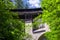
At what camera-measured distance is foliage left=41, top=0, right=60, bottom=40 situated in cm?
1437

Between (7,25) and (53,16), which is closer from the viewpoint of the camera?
(7,25)

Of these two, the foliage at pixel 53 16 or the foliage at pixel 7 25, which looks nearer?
the foliage at pixel 7 25

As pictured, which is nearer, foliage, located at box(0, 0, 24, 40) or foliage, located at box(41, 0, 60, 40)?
foliage, located at box(0, 0, 24, 40)

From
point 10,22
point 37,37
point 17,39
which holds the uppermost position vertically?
point 10,22

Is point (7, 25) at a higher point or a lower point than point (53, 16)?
lower

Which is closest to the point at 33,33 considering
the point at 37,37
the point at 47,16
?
the point at 37,37

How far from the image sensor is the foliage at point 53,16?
14.4m

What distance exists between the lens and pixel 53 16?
14484mm

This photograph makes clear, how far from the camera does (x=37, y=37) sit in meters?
24.2

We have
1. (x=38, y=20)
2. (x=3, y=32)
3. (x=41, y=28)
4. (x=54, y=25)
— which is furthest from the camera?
(x=41, y=28)

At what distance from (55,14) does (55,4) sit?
63 cm

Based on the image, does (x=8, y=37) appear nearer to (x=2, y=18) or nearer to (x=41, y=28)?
(x=2, y=18)

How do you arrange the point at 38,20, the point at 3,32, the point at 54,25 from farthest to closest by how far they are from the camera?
1. the point at 38,20
2. the point at 54,25
3. the point at 3,32

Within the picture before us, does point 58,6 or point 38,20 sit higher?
point 58,6
